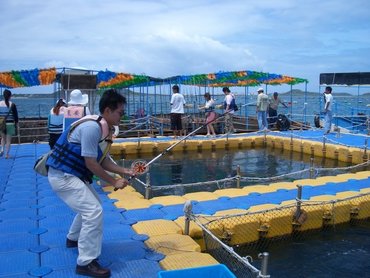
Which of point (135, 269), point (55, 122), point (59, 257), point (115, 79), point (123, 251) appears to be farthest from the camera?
point (115, 79)

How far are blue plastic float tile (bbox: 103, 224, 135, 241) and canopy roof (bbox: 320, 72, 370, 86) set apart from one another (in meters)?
16.6

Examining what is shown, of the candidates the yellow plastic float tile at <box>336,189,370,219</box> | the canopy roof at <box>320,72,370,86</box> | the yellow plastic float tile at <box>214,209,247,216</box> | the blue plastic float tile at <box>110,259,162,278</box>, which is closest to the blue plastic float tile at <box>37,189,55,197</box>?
the yellow plastic float tile at <box>214,209,247,216</box>

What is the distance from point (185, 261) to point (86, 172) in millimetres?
1332

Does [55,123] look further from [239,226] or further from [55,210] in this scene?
[239,226]

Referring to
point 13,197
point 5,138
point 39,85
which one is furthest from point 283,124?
point 13,197

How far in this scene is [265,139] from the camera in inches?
575

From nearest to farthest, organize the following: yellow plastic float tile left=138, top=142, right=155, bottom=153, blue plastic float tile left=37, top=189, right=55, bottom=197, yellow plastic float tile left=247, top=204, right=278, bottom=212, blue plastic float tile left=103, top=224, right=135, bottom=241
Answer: blue plastic float tile left=103, top=224, right=135, bottom=241 → yellow plastic float tile left=247, top=204, right=278, bottom=212 → blue plastic float tile left=37, top=189, right=55, bottom=197 → yellow plastic float tile left=138, top=142, right=155, bottom=153

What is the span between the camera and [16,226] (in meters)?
4.94

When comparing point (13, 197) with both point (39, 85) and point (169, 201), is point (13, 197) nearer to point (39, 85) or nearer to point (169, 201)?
point (169, 201)

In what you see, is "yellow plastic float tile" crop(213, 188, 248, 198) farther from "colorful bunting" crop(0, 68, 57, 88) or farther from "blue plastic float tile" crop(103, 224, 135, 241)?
"colorful bunting" crop(0, 68, 57, 88)

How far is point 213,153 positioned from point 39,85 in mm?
6613

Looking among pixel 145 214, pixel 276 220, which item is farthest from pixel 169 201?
pixel 276 220

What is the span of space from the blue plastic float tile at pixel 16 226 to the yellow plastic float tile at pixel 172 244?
5.38 feet

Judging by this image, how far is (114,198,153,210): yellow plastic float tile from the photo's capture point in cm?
591
